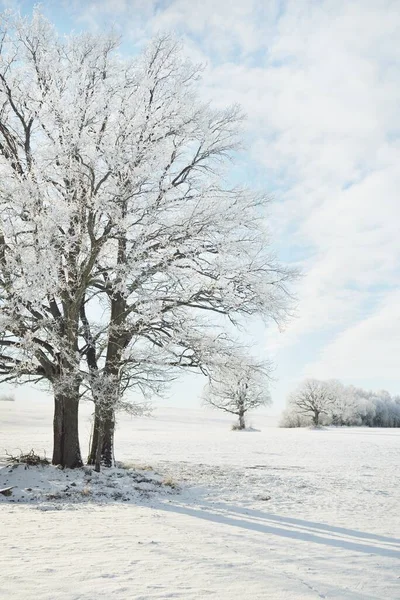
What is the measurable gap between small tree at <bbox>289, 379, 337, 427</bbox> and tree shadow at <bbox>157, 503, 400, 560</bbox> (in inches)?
2367

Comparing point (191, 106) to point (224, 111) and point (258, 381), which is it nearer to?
point (224, 111)

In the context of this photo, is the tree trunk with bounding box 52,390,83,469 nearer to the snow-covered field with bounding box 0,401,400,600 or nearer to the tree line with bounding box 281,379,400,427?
the snow-covered field with bounding box 0,401,400,600

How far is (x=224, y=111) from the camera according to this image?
1642cm

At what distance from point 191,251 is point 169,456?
11.3 metres

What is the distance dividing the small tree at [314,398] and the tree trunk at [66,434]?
5713 cm

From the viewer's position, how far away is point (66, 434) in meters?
14.4

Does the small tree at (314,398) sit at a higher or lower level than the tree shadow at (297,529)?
higher

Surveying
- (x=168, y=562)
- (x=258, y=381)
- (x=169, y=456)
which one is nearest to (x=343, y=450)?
(x=169, y=456)

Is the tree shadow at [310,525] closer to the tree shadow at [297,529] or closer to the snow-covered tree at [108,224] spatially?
the tree shadow at [297,529]

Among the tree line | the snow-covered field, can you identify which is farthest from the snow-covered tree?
the tree line

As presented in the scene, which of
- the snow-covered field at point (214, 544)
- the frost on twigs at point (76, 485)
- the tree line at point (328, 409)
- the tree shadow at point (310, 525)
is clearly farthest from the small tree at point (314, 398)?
the tree shadow at point (310, 525)

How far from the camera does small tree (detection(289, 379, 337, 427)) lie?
6806cm

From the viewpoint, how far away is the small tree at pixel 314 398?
68.1m

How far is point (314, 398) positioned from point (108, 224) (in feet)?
198
